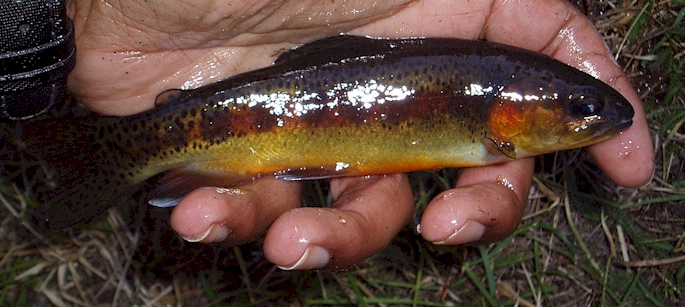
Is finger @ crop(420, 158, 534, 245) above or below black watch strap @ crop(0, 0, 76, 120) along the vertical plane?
below

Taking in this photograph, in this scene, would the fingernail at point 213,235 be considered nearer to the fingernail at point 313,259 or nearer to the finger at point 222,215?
the finger at point 222,215

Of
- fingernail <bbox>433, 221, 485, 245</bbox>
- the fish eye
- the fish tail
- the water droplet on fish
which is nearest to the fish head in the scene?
the fish eye

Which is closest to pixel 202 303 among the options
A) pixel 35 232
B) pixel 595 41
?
pixel 35 232

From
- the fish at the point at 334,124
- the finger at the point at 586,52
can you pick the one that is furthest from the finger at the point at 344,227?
the finger at the point at 586,52

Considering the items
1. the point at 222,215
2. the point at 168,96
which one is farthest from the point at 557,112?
the point at 168,96

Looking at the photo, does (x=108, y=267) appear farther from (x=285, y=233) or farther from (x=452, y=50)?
(x=452, y=50)

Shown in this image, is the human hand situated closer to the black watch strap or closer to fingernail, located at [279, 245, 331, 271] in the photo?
fingernail, located at [279, 245, 331, 271]
